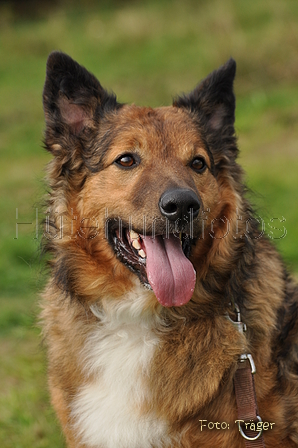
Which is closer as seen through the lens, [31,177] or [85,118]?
[85,118]

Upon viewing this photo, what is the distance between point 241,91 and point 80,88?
11.8 m

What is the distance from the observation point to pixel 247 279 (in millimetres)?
3625

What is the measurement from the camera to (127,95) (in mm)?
15664

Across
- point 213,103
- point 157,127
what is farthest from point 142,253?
point 213,103

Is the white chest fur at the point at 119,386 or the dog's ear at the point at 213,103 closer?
the white chest fur at the point at 119,386

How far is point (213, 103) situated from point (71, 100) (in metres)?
1.02

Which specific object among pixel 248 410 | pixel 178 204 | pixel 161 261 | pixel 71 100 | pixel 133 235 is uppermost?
pixel 71 100

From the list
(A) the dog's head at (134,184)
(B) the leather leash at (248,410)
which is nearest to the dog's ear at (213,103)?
(A) the dog's head at (134,184)

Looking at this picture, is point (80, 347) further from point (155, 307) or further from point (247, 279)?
point (247, 279)

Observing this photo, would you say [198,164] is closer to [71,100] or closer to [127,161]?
[127,161]

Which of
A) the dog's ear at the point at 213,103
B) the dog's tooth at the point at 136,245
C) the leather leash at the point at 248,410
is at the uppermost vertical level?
the dog's ear at the point at 213,103

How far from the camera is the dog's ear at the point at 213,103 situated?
3.89 m

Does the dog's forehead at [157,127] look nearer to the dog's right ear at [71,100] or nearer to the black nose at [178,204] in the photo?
the dog's right ear at [71,100]

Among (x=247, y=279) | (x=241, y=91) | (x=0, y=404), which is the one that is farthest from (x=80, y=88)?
(x=241, y=91)
